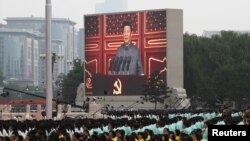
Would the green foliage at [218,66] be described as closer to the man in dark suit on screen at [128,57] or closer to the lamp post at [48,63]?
the man in dark suit on screen at [128,57]

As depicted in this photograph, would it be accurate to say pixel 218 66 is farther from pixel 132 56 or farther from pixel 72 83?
pixel 72 83

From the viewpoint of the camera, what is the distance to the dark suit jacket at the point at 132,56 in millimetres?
71562

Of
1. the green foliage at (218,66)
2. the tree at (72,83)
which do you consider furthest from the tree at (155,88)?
the tree at (72,83)

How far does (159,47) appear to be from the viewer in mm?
70812

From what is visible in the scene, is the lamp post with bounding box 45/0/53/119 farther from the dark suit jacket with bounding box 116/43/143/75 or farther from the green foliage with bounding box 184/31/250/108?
the green foliage with bounding box 184/31/250/108

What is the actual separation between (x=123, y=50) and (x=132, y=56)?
103 cm

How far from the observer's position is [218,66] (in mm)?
80500

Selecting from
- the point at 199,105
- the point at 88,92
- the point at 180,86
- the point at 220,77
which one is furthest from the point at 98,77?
the point at 199,105

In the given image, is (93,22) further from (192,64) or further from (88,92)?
(192,64)

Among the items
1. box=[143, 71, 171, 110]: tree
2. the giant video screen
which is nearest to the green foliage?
box=[143, 71, 171, 110]: tree

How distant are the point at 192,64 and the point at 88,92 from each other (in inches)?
490

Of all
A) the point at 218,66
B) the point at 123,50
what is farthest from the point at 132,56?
the point at 218,66

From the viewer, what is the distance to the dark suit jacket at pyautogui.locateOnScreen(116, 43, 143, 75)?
2817 inches

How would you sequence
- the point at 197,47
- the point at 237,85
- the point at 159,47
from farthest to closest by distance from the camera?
the point at 197,47 → the point at 237,85 → the point at 159,47
